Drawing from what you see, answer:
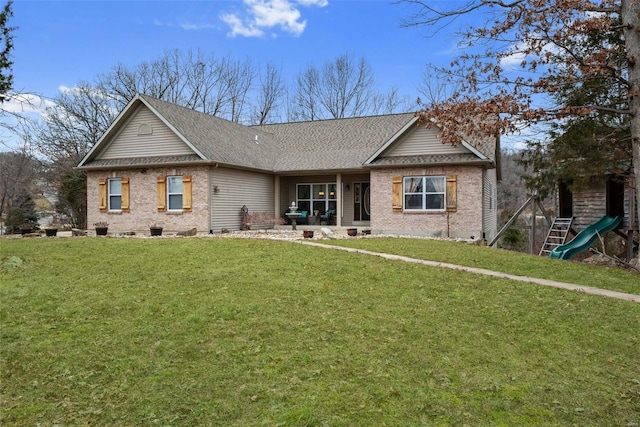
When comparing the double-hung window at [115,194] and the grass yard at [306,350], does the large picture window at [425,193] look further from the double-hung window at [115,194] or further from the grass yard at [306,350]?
the double-hung window at [115,194]

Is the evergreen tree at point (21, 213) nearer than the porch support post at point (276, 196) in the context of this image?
No

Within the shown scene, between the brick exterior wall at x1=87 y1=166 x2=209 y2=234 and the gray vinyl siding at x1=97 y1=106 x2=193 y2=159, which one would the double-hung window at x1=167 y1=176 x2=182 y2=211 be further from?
the gray vinyl siding at x1=97 y1=106 x2=193 y2=159

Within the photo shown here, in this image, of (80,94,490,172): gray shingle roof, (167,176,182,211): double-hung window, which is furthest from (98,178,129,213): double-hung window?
(167,176,182,211): double-hung window

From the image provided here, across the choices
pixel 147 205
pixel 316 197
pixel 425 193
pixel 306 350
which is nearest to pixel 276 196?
pixel 316 197

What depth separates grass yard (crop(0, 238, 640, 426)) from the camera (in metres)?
4.11

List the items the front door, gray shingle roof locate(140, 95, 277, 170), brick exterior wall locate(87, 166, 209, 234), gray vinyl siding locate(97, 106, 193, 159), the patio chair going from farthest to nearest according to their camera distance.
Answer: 1. the front door
2. the patio chair
3. gray vinyl siding locate(97, 106, 193, 159)
4. gray shingle roof locate(140, 95, 277, 170)
5. brick exterior wall locate(87, 166, 209, 234)

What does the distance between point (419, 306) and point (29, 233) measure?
18147 millimetres

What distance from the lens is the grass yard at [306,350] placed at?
4.11 m

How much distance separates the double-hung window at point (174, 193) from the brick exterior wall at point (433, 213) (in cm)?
769

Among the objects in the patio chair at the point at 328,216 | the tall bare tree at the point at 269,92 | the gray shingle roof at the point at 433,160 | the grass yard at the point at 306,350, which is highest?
the tall bare tree at the point at 269,92

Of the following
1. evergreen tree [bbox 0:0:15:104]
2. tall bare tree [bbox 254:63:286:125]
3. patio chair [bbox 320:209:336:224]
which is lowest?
patio chair [bbox 320:209:336:224]

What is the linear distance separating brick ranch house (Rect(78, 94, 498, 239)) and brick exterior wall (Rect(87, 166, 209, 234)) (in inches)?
1.6

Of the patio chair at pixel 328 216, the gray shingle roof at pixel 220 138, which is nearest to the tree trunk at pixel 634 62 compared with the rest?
the patio chair at pixel 328 216

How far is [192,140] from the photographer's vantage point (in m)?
18.8
